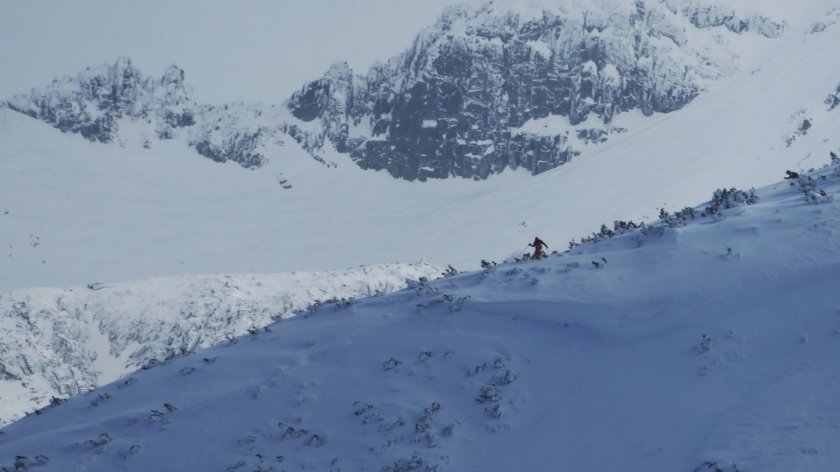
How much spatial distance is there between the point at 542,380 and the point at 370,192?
173 meters

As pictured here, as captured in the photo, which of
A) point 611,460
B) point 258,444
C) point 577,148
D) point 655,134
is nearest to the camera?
point 611,460

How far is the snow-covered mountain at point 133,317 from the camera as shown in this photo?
6562 centimetres

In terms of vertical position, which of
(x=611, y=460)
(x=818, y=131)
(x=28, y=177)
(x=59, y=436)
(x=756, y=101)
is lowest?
(x=611, y=460)

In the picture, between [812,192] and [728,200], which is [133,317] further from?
[812,192]

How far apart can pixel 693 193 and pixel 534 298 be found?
10584 centimetres

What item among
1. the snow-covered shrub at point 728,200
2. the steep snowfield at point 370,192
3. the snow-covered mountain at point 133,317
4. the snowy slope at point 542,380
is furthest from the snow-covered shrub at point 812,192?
the steep snowfield at point 370,192

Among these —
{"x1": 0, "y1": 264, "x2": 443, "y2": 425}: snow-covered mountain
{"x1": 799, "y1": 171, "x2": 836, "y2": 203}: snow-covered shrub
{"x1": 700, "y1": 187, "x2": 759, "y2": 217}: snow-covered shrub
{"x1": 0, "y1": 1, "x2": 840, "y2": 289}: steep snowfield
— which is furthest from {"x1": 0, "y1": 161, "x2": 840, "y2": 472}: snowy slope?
{"x1": 0, "y1": 1, "x2": 840, "y2": 289}: steep snowfield

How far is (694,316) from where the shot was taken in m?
11.8

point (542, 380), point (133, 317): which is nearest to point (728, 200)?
point (542, 380)

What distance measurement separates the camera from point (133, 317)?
7169 centimetres

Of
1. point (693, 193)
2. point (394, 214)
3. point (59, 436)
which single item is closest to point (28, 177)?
point (394, 214)

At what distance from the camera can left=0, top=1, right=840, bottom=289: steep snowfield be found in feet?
391

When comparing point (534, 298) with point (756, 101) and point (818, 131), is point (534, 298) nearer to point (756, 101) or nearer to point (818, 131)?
point (818, 131)

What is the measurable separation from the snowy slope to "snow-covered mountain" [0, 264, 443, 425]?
5112 cm
